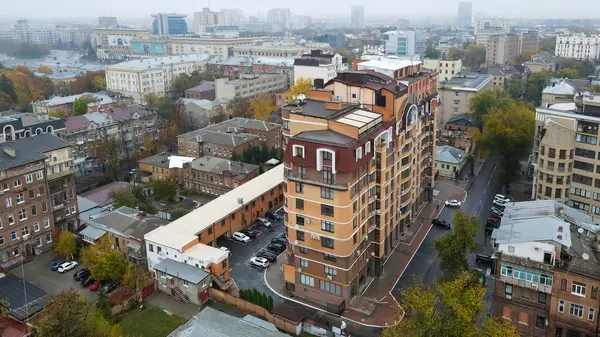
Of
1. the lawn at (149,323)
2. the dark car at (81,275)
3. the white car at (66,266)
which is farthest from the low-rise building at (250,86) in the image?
the lawn at (149,323)

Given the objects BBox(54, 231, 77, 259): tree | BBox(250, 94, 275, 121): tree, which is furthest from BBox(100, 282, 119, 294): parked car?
BBox(250, 94, 275, 121): tree

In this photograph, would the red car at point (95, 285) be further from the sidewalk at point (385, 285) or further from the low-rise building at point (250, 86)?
the low-rise building at point (250, 86)

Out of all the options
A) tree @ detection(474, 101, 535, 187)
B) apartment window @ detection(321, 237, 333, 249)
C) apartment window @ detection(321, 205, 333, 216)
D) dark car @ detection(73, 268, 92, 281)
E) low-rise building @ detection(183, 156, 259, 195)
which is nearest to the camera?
apartment window @ detection(321, 205, 333, 216)

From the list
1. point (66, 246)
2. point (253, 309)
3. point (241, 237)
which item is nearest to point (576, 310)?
point (253, 309)

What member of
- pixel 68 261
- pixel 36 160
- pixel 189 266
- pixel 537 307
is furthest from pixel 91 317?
pixel 537 307

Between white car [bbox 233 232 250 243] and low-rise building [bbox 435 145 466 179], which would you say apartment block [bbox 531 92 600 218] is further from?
white car [bbox 233 232 250 243]

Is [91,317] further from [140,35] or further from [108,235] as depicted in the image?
[140,35]
